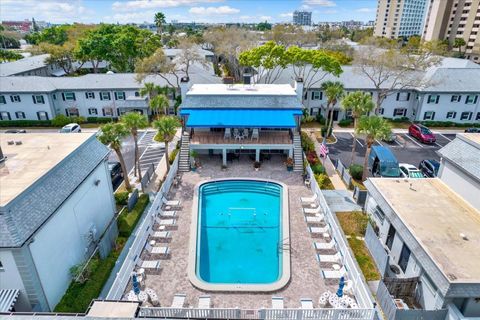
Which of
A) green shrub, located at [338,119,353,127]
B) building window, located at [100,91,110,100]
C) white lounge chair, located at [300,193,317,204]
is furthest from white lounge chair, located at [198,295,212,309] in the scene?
building window, located at [100,91,110,100]

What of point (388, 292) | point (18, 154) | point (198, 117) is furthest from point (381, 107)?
point (18, 154)

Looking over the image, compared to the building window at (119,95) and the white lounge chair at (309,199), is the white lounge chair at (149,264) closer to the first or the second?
the white lounge chair at (309,199)

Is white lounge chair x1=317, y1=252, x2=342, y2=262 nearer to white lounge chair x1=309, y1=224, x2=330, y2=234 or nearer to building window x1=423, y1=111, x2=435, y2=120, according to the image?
white lounge chair x1=309, y1=224, x2=330, y2=234

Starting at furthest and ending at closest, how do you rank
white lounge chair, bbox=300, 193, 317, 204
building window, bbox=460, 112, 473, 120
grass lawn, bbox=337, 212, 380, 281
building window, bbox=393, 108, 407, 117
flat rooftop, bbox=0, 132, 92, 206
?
building window, bbox=393, 108, 407, 117
building window, bbox=460, 112, 473, 120
white lounge chair, bbox=300, 193, 317, 204
grass lawn, bbox=337, 212, 380, 281
flat rooftop, bbox=0, 132, 92, 206

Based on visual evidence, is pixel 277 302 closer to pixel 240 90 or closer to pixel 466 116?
pixel 240 90

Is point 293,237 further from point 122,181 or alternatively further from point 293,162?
point 122,181
